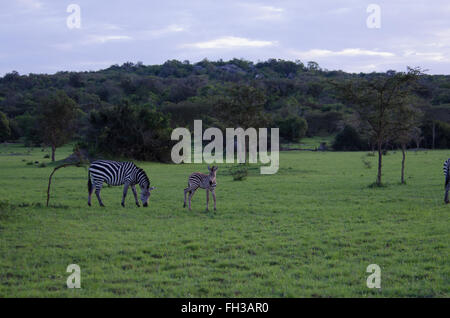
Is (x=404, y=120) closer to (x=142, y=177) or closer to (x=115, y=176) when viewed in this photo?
(x=142, y=177)

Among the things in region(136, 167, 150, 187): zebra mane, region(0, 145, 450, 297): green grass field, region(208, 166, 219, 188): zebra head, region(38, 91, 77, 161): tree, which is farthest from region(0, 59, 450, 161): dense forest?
region(136, 167, 150, 187): zebra mane

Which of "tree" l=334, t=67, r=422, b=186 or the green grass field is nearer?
the green grass field

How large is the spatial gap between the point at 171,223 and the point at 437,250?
7299 mm

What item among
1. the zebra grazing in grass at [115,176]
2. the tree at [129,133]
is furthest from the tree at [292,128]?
the zebra grazing in grass at [115,176]

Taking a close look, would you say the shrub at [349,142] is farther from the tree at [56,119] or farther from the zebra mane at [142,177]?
the zebra mane at [142,177]

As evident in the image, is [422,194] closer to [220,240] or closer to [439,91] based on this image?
[220,240]

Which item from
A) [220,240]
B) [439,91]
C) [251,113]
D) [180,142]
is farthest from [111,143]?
[439,91]

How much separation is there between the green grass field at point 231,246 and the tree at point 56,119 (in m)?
24.8

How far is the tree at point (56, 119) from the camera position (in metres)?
41.8

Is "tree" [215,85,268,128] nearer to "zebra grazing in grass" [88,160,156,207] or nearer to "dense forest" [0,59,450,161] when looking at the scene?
"dense forest" [0,59,450,161]

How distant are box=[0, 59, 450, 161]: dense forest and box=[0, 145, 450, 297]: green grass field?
11.7 meters

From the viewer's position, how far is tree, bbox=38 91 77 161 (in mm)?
41844

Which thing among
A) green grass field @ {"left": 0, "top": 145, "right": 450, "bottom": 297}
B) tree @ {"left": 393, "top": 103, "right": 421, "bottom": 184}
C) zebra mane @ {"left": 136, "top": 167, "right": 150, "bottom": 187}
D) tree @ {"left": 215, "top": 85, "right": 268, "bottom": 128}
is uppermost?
tree @ {"left": 215, "top": 85, "right": 268, "bottom": 128}
